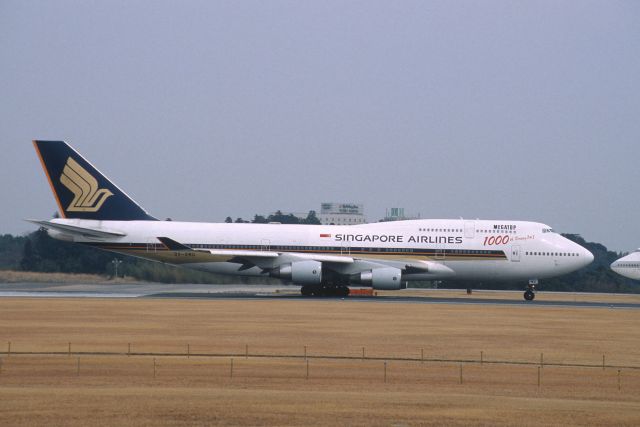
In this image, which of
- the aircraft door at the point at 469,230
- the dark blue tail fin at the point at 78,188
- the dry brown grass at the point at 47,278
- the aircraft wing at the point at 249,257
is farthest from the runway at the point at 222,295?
the dark blue tail fin at the point at 78,188

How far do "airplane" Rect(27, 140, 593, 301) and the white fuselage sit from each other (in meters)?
0.06

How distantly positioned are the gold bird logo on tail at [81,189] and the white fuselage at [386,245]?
3.46 feet

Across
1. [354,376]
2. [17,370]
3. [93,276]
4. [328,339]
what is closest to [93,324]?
[328,339]

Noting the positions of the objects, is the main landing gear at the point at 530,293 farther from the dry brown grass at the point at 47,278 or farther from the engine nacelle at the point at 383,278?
the dry brown grass at the point at 47,278

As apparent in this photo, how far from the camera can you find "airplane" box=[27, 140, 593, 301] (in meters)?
56.7

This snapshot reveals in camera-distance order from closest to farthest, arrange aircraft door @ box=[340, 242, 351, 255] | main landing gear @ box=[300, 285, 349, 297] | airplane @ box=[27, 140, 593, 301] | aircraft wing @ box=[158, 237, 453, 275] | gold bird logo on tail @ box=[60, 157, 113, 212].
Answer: aircraft wing @ box=[158, 237, 453, 275]
airplane @ box=[27, 140, 593, 301]
aircraft door @ box=[340, 242, 351, 255]
gold bird logo on tail @ box=[60, 157, 113, 212]
main landing gear @ box=[300, 285, 349, 297]

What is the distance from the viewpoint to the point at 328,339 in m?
33.9

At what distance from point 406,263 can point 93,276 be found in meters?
28.5

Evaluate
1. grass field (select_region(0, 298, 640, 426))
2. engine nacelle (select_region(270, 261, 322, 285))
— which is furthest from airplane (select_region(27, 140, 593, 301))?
grass field (select_region(0, 298, 640, 426))

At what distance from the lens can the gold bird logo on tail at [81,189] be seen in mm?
58219

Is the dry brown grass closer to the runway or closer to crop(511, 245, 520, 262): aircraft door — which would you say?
the runway

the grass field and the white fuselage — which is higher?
the white fuselage

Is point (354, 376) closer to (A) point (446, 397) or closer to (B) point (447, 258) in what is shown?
(A) point (446, 397)

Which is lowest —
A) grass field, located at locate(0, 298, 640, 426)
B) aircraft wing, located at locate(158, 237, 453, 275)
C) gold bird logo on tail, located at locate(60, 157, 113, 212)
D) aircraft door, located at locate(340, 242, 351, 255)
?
grass field, located at locate(0, 298, 640, 426)
